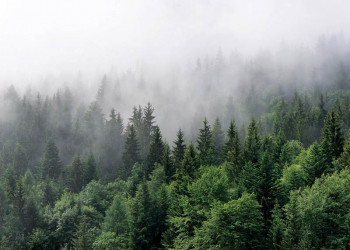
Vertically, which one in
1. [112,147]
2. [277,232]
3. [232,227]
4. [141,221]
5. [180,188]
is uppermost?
[112,147]

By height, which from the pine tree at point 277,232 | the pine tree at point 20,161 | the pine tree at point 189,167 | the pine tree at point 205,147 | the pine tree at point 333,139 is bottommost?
the pine tree at point 277,232

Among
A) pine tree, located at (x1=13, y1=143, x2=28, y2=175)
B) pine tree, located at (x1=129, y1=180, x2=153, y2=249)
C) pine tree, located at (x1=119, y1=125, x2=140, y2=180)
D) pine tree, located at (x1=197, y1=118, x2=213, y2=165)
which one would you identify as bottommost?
pine tree, located at (x1=129, y1=180, x2=153, y2=249)

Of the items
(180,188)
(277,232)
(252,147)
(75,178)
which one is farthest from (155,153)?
(277,232)

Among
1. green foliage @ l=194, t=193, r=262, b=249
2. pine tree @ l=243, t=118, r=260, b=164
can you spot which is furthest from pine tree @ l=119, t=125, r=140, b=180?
green foliage @ l=194, t=193, r=262, b=249

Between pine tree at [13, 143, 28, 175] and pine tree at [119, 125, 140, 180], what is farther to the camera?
pine tree at [13, 143, 28, 175]

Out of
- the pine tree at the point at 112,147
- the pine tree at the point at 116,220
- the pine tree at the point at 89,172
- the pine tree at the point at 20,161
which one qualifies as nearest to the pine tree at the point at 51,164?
the pine tree at the point at 112,147

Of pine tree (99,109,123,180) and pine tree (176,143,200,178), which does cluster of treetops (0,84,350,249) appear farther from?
pine tree (99,109,123,180)

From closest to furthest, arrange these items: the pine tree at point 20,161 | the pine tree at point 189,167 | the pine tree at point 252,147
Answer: the pine tree at point 189,167
the pine tree at point 252,147
the pine tree at point 20,161

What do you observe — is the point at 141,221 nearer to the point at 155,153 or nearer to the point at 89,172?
the point at 155,153

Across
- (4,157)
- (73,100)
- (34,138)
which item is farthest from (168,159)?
(73,100)

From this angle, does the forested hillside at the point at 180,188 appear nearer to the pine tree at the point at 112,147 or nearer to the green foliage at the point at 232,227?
the green foliage at the point at 232,227

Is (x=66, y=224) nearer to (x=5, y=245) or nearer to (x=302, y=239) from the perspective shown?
(x=5, y=245)

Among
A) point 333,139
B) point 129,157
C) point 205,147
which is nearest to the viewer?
point 333,139

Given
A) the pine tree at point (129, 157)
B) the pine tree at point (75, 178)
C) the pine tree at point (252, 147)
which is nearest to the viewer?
the pine tree at point (252, 147)
